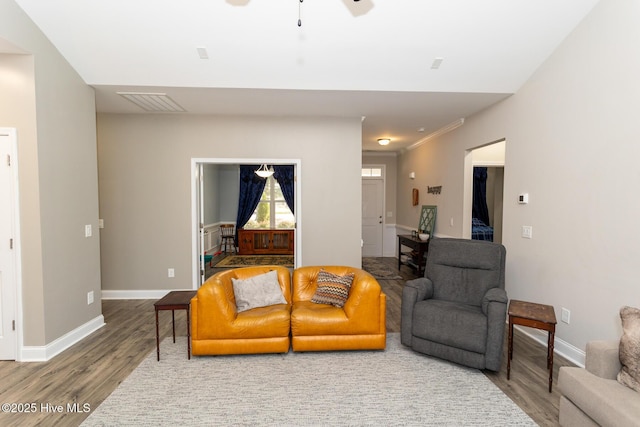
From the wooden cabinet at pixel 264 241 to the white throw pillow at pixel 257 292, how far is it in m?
4.51

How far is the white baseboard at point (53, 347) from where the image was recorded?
2873mm

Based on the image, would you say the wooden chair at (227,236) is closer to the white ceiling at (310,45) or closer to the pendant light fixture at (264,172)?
the pendant light fixture at (264,172)

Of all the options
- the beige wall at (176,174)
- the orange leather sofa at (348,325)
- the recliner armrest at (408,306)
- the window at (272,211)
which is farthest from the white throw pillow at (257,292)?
the window at (272,211)

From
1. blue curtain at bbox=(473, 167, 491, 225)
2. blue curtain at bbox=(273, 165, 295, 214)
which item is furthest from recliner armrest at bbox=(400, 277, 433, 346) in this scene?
blue curtain at bbox=(473, 167, 491, 225)

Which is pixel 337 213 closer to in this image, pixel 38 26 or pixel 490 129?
pixel 490 129

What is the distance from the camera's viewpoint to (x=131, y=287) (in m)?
4.69

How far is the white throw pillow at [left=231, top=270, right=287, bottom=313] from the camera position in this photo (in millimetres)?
3082

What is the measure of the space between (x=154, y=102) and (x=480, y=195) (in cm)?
718

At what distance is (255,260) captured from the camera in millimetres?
7324

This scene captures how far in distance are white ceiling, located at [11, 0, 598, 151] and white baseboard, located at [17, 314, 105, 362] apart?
262cm

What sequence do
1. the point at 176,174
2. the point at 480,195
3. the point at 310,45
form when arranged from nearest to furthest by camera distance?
the point at 310,45 → the point at 176,174 → the point at 480,195

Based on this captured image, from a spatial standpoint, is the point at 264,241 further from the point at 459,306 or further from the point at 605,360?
the point at 605,360

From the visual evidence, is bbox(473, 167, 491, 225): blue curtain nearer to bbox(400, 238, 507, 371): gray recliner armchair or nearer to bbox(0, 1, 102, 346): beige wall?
bbox(400, 238, 507, 371): gray recliner armchair

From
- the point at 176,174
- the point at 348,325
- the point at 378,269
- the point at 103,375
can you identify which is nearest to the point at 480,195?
the point at 378,269
